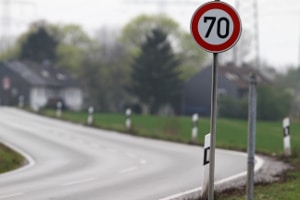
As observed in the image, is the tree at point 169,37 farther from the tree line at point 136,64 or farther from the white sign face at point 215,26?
the white sign face at point 215,26

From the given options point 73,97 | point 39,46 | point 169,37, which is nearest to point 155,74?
point 169,37

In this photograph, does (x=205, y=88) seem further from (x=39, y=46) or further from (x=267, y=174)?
(x=267, y=174)

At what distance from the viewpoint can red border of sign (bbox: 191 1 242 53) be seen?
26.5 feet

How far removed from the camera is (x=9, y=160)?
1836cm

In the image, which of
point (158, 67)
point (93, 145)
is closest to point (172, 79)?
point (158, 67)

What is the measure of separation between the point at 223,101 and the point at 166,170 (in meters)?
57.4

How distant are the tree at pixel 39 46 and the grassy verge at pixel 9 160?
258ft

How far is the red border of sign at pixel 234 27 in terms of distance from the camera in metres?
8.07

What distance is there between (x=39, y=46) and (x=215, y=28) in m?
94.3

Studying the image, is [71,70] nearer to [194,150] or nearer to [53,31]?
[53,31]

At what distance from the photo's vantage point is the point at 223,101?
241 feet

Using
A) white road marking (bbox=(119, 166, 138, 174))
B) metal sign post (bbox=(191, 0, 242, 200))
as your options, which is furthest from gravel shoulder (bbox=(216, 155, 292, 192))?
metal sign post (bbox=(191, 0, 242, 200))

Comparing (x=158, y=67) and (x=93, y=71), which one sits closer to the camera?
(x=158, y=67)

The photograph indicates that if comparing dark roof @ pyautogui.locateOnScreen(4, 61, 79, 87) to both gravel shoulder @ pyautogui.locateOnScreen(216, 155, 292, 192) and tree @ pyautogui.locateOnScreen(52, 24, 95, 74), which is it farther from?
gravel shoulder @ pyautogui.locateOnScreen(216, 155, 292, 192)
